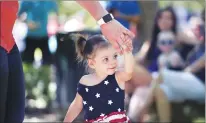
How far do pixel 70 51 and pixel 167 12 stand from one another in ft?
9.50

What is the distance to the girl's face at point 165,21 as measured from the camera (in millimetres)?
5555

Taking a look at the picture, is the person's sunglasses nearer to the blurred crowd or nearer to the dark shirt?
the blurred crowd

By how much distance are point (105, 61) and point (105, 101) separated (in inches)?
7.3

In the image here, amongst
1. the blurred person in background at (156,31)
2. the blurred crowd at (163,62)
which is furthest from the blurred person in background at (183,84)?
the blurred person in background at (156,31)

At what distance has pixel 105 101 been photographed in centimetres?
274

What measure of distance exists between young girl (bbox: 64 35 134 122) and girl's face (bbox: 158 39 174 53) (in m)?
2.80

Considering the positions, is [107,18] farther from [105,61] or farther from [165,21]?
[165,21]

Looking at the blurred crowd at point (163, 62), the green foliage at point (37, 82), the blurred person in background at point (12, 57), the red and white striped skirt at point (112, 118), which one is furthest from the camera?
the green foliage at point (37, 82)

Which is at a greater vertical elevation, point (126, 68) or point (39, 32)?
point (39, 32)

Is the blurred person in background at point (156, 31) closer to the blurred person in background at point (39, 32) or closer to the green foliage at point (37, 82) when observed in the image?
the blurred person in background at point (39, 32)

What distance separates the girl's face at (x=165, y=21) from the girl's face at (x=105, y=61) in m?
2.81

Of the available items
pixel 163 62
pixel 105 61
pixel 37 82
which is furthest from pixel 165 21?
pixel 105 61

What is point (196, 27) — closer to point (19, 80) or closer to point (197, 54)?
point (197, 54)

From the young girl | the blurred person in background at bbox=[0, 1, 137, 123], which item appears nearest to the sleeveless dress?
the young girl
